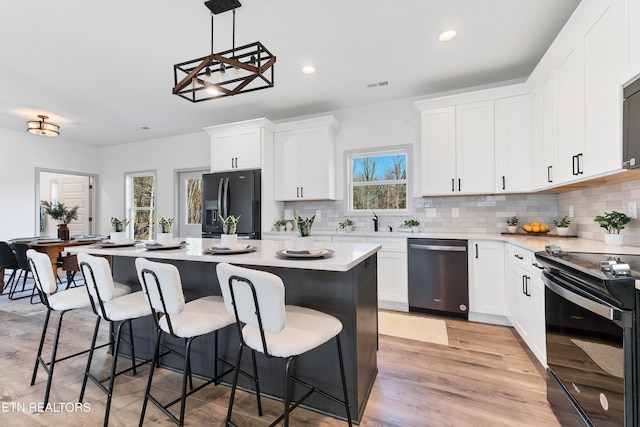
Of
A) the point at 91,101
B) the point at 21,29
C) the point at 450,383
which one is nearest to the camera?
the point at 450,383

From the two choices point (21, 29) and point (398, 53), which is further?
point (398, 53)

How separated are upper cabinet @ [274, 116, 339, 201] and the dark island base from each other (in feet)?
6.98

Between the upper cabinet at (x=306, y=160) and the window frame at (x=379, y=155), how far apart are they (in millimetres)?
206

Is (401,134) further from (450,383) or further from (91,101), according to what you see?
(91,101)

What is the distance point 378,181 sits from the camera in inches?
164

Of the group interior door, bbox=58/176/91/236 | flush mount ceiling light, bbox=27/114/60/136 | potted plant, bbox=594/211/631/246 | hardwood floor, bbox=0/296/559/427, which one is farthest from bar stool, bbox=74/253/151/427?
interior door, bbox=58/176/91/236

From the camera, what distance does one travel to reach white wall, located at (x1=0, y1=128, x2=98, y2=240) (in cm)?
509

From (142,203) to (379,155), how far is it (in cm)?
509

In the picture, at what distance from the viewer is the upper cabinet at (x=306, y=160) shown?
161 inches

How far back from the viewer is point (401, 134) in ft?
13.1

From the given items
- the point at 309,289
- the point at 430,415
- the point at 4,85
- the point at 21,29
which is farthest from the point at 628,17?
the point at 4,85

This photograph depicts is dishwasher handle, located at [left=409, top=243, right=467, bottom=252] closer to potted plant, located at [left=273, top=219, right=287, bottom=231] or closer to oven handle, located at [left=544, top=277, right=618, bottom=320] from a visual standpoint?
oven handle, located at [left=544, top=277, right=618, bottom=320]

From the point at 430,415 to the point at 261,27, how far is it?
3.05 m

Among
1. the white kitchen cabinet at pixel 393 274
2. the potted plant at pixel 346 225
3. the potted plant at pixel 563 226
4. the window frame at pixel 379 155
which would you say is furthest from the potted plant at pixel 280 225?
the potted plant at pixel 563 226
